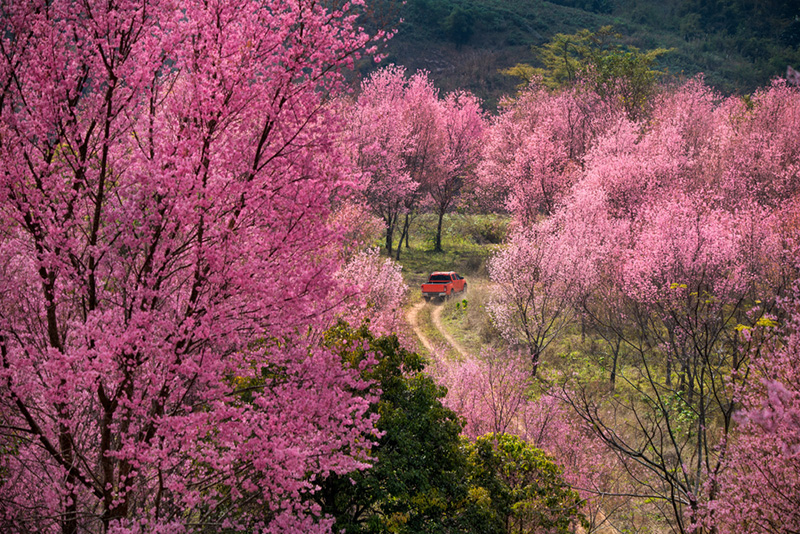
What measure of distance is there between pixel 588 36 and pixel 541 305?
56762 mm

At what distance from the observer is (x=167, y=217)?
16.5 feet

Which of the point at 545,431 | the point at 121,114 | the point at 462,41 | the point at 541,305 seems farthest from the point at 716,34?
the point at 121,114

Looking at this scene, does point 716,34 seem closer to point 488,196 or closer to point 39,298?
point 488,196

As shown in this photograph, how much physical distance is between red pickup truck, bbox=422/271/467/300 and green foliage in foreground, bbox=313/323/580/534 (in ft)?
67.1

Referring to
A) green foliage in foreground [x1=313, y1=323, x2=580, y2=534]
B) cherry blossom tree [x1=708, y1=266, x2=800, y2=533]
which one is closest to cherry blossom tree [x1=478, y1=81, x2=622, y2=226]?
green foliage in foreground [x1=313, y1=323, x2=580, y2=534]

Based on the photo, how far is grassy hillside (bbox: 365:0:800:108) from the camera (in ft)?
288

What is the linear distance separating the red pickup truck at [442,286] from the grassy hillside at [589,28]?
2238 inches

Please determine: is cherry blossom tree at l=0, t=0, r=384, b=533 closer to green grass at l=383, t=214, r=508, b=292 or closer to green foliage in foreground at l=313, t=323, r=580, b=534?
green foliage in foreground at l=313, t=323, r=580, b=534

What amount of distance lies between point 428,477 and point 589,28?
114068 mm

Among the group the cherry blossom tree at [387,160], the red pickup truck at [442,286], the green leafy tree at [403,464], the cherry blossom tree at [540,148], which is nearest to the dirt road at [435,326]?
the red pickup truck at [442,286]

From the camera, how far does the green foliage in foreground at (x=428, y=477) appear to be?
858 centimetres

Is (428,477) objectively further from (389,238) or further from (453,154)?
(453,154)

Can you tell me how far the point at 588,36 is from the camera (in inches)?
A: 2653

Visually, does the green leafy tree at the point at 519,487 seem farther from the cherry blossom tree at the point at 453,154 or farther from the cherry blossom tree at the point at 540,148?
the cherry blossom tree at the point at 453,154
